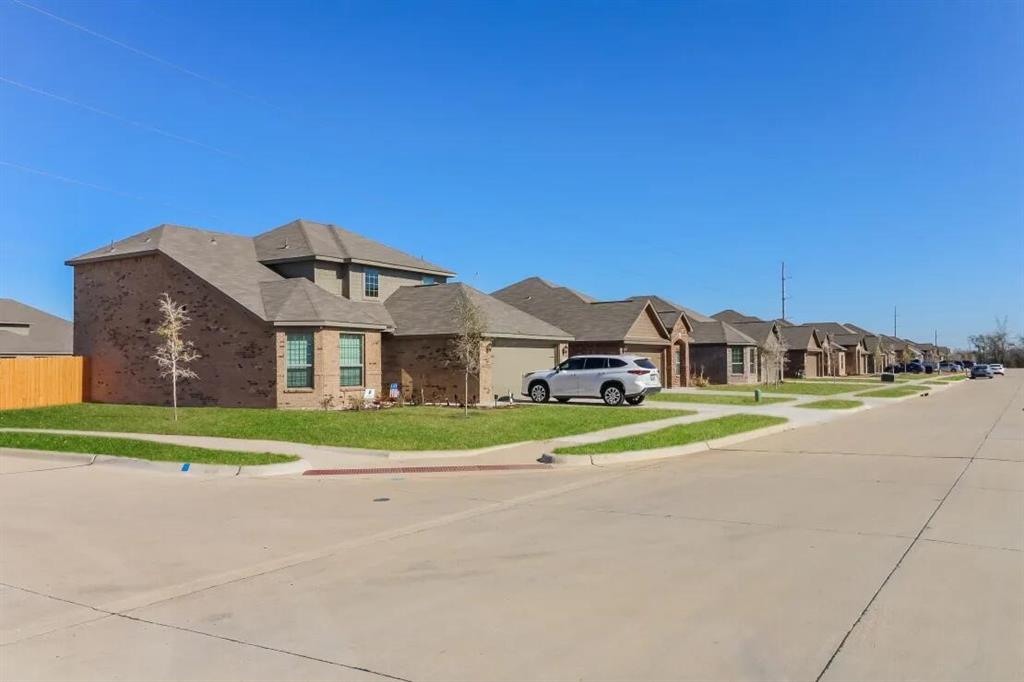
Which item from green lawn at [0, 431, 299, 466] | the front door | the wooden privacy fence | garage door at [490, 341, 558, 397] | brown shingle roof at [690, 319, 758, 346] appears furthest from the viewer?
brown shingle roof at [690, 319, 758, 346]

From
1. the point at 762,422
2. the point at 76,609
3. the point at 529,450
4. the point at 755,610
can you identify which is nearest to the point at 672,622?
the point at 755,610

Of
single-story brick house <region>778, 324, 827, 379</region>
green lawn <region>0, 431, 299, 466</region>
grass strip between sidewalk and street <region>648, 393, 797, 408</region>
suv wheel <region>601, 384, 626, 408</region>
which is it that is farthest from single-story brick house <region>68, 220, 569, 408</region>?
single-story brick house <region>778, 324, 827, 379</region>

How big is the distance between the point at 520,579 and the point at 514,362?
24.0 meters

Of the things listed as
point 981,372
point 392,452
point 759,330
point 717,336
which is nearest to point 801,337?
point 759,330

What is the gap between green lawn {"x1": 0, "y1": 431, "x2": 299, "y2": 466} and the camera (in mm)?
14656

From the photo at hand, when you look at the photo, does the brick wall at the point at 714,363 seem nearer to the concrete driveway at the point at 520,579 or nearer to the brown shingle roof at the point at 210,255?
the brown shingle roof at the point at 210,255

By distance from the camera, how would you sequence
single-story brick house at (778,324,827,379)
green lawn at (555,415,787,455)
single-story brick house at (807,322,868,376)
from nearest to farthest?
green lawn at (555,415,787,455) < single-story brick house at (778,324,827,379) < single-story brick house at (807,322,868,376)

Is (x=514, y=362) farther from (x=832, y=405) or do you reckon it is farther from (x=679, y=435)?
(x=679, y=435)

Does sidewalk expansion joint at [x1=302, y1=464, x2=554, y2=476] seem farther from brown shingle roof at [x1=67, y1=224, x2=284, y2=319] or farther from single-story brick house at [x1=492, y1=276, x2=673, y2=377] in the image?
single-story brick house at [x1=492, y1=276, x2=673, y2=377]

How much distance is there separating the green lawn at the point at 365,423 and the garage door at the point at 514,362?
4.19 meters

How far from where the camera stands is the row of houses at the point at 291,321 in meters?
25.2

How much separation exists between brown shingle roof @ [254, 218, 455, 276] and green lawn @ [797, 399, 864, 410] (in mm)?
16932

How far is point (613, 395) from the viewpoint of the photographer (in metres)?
28.0

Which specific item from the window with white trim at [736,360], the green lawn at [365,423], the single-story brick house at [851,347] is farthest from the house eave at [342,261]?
the single-story brick house at [851,347]
